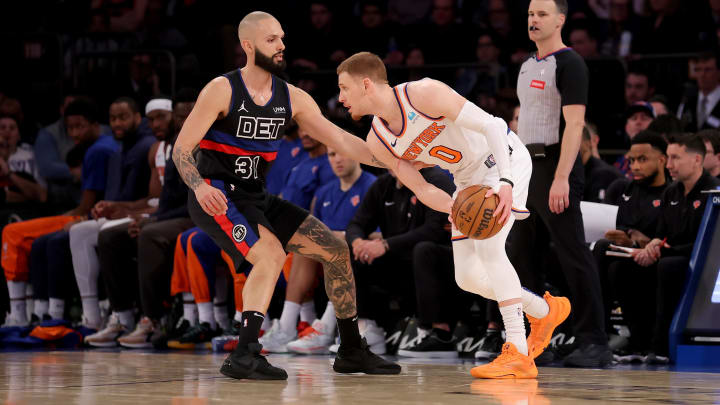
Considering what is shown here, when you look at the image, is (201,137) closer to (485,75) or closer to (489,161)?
(489,161)

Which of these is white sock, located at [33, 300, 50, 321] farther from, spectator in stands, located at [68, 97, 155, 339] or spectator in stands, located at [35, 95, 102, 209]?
spectator in stands, located at [35, 95, 102, 209]

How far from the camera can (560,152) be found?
6.52 m

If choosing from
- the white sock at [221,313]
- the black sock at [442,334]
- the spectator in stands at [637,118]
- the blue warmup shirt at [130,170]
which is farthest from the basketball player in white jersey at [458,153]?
the blue warmup shirt at [130,170]

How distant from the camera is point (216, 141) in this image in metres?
5.66

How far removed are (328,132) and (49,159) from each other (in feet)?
20.2

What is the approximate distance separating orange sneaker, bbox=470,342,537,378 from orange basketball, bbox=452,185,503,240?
2.19ft

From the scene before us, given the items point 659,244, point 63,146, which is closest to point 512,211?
point 659,244

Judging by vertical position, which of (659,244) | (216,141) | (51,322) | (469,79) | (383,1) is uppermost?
(383,1)

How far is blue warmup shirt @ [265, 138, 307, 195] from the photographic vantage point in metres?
9.69

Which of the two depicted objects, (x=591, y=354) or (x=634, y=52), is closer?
(x=591, y=354)

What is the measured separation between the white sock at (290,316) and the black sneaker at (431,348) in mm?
977

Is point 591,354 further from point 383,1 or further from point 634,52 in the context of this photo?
point 383,1

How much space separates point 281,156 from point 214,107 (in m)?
4.33

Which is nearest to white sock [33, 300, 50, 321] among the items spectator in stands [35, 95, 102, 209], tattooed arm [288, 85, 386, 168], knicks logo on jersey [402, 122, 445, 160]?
spectator in stands [35, 95, 102, 209]
